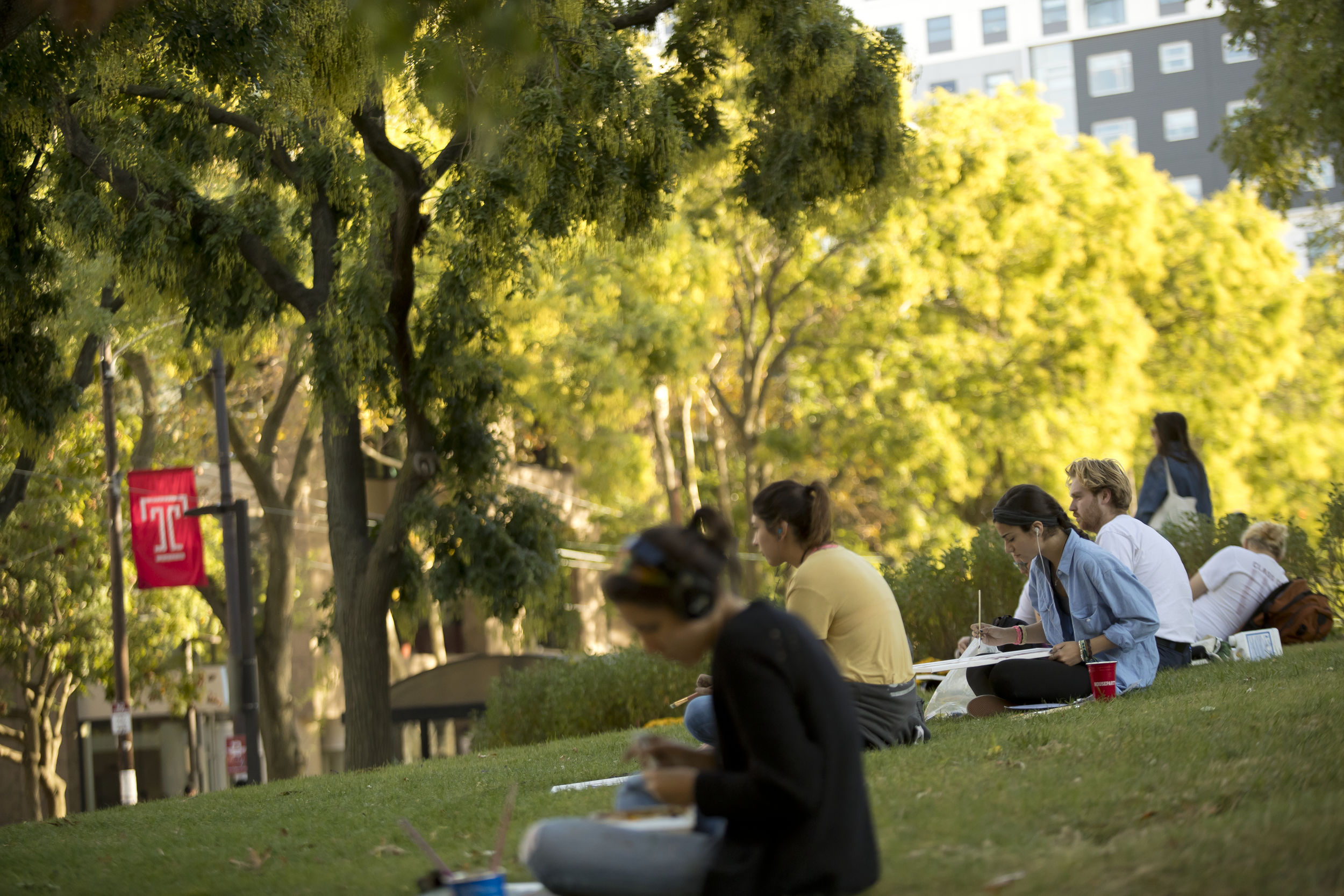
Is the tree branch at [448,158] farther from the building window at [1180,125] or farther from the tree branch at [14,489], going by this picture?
the building window at [1180,125]

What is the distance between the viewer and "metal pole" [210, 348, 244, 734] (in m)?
21.4

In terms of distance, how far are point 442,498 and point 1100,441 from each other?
1661cm

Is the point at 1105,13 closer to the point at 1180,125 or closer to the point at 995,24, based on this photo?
the point at 995,24

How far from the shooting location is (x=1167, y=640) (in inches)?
383

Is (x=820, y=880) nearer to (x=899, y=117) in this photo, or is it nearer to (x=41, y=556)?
(x=899, y=117)

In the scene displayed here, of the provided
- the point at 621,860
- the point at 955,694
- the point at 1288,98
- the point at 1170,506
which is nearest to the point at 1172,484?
the point at 1170,506

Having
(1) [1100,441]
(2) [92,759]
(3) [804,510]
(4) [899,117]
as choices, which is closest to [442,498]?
(4) [899,117]

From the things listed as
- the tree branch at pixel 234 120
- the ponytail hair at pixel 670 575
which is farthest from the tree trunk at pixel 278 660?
the ponytail hair at pixel 670 575

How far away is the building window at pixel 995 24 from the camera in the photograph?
67750mm

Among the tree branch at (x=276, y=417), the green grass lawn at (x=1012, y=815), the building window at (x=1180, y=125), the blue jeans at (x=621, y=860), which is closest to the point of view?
the blue jeans at (x=621, y=860)

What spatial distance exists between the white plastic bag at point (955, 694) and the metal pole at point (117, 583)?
17.4 metres

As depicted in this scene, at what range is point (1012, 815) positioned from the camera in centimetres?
511

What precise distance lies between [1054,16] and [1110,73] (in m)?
4.69

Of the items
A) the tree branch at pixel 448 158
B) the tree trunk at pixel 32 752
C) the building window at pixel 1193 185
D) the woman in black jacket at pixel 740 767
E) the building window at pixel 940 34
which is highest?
the building window at pixel 940 34
